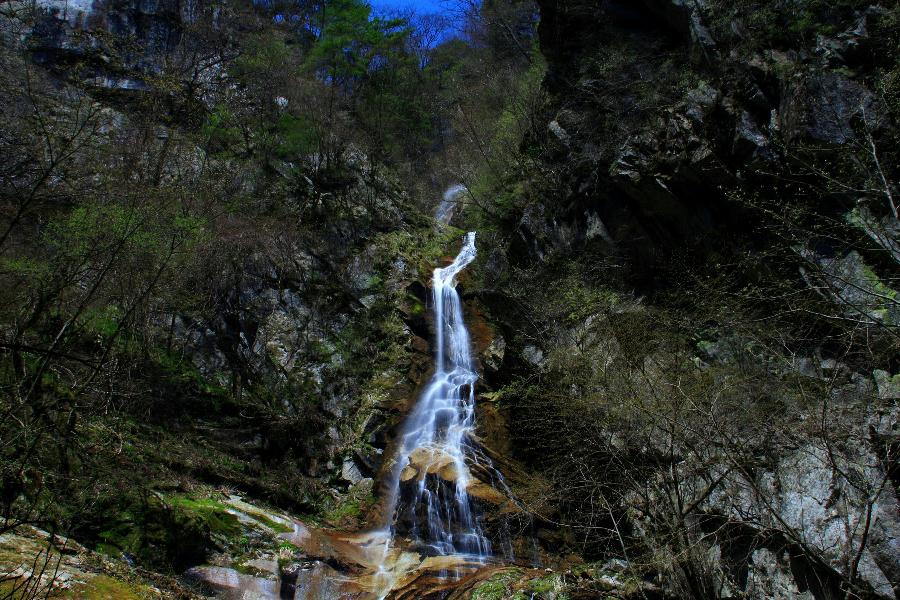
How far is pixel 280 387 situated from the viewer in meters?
13.8

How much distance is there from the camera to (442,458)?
11531mm

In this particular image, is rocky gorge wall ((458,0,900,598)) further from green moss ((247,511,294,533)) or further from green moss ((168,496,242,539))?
green moss ((168,496,242,539))

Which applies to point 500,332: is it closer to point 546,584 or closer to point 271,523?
point 546,584

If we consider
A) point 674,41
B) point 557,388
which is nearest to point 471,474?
point 557,388

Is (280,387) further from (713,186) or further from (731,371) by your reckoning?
(713,186)

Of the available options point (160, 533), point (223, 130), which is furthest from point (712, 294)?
point (223, 130)

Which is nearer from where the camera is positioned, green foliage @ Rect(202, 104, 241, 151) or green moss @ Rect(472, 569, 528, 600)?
green moss @ Rect(472, 569, 528, 600)

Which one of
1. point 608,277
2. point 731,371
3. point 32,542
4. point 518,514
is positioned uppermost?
point 608,277

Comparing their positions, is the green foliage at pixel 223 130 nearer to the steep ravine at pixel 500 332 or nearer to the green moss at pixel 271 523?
the steep ravine at pixel 500 332

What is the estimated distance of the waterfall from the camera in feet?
33.3

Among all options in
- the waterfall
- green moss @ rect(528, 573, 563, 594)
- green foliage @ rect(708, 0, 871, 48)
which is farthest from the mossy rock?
green foliage @ rect(708, 0, 871, 48)

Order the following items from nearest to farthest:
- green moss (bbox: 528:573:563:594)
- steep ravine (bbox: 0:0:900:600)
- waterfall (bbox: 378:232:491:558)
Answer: steep ravine (bbox: 0:0:900:600), green moss (bbox: 528:573:563:594), waterfall (bbox: 378:232:491:558)

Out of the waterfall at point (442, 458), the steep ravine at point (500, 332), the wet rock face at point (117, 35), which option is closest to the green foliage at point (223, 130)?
the steep ravine at point (500, 332)

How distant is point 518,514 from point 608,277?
6.04 m
